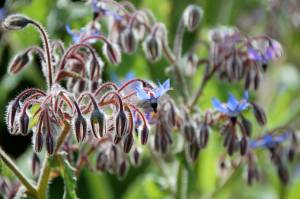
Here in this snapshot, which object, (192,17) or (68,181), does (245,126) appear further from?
(68,181)

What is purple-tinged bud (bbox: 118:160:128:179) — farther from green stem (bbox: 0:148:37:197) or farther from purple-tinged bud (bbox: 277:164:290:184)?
purple-tinged bud (bbox: 277:164:290:184)

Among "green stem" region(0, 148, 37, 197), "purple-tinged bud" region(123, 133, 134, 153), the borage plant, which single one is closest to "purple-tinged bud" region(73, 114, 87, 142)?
the borage plant

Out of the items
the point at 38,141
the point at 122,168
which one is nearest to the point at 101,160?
the point at 122,168

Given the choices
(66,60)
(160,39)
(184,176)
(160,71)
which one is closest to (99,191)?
(160,71)

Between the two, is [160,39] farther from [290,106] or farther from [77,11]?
[290,106]

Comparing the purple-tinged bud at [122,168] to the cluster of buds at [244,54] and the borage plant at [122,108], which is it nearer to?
the borage plant at [122,108]

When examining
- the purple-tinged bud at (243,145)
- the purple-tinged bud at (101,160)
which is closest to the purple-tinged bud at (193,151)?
the purple-tinged bud at (243,145)
